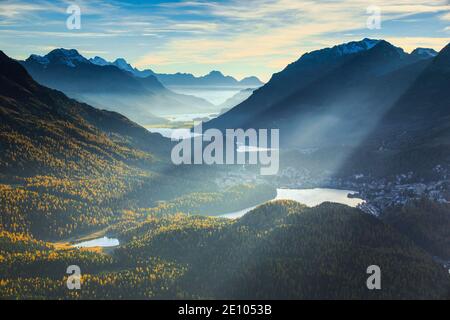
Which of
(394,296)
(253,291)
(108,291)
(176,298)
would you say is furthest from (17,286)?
(394,296)

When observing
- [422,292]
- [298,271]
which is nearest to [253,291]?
[298,271]
